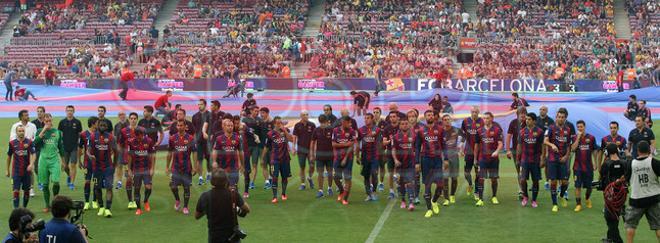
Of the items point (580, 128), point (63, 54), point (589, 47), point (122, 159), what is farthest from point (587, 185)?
point (63, 54)

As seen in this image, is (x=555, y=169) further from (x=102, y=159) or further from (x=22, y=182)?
(x=22, y=182)

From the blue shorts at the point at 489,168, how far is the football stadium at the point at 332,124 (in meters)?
0.07

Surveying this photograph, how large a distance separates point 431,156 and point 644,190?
159 inches

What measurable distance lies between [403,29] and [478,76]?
732 centimetres

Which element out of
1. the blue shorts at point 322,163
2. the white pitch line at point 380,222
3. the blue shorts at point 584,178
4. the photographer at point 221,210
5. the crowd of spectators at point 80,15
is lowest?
the white pitch line at point 380,222

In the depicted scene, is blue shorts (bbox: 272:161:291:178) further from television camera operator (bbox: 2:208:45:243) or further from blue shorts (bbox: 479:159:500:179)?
television camera operator (bbox: 2:208:45:243)

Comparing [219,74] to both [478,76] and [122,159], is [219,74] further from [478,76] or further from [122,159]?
[122,159]

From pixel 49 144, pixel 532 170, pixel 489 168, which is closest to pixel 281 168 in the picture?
pixel 489 168

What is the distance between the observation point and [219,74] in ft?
142

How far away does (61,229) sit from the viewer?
24.9 ft

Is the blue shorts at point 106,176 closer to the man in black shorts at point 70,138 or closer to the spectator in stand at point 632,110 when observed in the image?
the man in black shorts at point 70,138

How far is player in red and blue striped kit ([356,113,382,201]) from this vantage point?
15.4 meters

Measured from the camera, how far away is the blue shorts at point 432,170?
46.4ft

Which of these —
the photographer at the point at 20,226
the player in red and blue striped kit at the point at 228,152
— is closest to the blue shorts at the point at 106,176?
the player in red and blue striped kit at the point at 228,152
